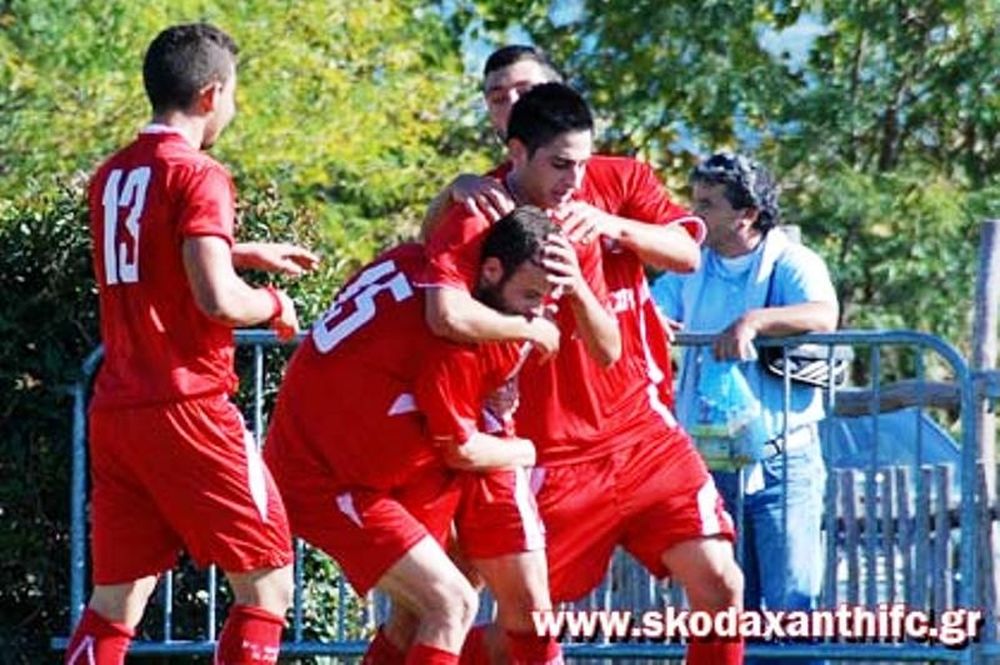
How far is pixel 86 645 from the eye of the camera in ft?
28.3

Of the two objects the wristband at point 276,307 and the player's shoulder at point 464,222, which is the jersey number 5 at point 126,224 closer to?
the wristband at point 276,307

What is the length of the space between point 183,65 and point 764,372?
2441 mm

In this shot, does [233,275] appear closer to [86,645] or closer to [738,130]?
[86,645]

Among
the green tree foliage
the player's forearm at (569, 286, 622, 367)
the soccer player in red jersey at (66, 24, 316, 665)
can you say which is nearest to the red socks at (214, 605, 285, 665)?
the soccer player in red jersey at (66, 24, 316, 665)

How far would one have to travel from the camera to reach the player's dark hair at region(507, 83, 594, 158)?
8500 mm

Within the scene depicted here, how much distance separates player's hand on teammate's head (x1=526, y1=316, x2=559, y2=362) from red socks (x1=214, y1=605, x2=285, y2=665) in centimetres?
110

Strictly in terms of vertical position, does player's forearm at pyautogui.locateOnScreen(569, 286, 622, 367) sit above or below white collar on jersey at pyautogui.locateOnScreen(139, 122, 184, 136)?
below

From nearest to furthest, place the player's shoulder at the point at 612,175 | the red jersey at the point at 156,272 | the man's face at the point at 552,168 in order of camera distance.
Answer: the red jersey at the point at 156,272, the man's face at the point at 552,168, the player's shoulder at the point at 612,175

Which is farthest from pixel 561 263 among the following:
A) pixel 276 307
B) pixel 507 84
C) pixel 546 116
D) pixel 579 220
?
pixel 507 84

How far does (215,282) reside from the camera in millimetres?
8312

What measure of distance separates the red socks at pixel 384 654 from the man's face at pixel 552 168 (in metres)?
1.39

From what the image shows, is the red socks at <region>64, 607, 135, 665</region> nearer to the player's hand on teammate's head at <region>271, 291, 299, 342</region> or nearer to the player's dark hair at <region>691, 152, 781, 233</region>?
the player's hand on teammate's head at <region>271, 291, 299, 342</region>

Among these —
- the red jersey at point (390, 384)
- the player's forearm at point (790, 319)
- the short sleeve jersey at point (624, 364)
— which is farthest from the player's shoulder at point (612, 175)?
the player's forearm at point (790, 319)

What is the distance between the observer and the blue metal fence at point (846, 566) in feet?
Answer: 32.4
